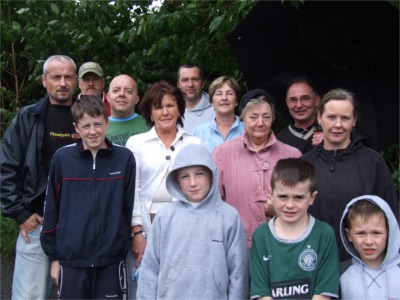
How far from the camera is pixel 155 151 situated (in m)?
3.83

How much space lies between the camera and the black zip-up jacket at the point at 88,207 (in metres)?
3.52

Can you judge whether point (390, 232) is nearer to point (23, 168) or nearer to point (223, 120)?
point (223, 120)

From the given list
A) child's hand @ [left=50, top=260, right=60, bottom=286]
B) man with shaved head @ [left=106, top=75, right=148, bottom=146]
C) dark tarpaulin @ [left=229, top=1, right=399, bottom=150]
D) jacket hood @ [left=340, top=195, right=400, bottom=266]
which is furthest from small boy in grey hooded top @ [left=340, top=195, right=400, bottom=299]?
man with shaved head @ [left=106, top=75, right=148, bottom=146]

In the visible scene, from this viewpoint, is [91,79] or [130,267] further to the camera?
[91,79]

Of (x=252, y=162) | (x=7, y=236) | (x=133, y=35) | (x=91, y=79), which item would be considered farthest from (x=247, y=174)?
(x=7, y=236)

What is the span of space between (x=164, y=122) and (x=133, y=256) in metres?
0.96

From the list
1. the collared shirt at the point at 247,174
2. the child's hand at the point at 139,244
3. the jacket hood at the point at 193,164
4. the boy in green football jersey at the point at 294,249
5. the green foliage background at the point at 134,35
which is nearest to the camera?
the boy in green football jersey at the point at 294,249

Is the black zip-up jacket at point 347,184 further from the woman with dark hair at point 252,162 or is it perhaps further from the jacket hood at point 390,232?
the woman with dark hair at point 252,162

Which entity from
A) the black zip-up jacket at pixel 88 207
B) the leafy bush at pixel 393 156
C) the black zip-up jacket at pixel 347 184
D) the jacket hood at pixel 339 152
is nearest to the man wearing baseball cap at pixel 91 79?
the black zip-up jacket at pixel 88 207

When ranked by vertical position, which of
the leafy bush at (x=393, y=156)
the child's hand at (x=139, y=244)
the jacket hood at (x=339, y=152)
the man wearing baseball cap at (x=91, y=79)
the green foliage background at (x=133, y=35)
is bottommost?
the child's hand at (x=139, y=244)

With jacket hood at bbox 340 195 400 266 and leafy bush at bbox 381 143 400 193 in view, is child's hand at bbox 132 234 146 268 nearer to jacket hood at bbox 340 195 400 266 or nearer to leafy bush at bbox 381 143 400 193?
jacket hood at bbox 340 195 400 266

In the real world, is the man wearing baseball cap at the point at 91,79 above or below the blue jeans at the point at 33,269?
above

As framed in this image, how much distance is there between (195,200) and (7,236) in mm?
4527

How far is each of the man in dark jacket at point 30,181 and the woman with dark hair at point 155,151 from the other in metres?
0.61
